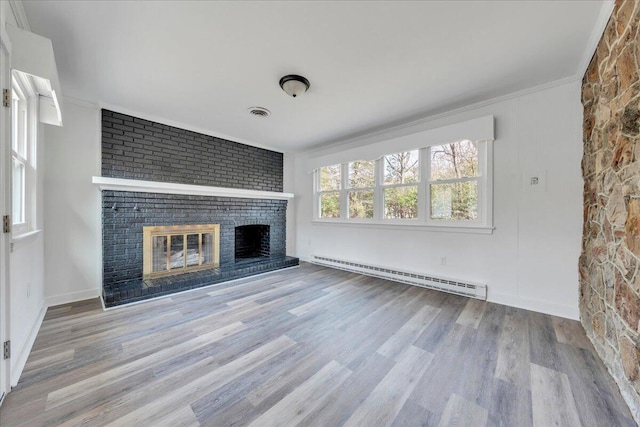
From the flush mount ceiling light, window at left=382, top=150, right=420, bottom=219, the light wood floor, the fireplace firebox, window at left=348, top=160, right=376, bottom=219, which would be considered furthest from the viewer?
the fireplace firebox

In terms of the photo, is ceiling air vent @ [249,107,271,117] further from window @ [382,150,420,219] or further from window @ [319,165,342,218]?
window @ [382,150,420,219]

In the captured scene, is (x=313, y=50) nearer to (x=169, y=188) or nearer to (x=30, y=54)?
(x=30, y=54)

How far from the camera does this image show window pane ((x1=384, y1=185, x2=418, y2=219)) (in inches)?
149

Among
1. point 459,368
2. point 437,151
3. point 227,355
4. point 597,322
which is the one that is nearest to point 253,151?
point 437,151

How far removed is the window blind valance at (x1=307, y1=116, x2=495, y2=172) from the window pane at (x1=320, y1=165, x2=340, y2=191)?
198 millimetres

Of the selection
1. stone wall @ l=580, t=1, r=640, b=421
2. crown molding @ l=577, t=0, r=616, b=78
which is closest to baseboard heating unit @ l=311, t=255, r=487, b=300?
stone wall @ l=580, t=1, r=640, b=421

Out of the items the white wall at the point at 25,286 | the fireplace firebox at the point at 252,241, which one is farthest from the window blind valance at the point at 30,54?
the fireplace firebox at the point at 252,241

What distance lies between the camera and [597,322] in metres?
2.00

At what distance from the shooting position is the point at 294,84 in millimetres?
2514

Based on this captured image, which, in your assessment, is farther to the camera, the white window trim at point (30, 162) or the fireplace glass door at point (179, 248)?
the fireplace glass door at point (179, 248)

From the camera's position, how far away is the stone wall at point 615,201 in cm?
146

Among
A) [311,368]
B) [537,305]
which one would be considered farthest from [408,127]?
[311,368]

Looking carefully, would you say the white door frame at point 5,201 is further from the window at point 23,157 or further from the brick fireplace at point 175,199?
the brick fireplace at point 175,199

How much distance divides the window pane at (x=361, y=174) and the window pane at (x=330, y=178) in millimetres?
317
